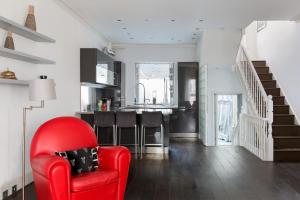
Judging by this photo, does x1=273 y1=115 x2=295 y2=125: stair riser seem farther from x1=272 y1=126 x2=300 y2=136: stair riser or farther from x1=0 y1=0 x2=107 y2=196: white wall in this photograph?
x1=0 y1=0 x2=107 y2=196: white wall

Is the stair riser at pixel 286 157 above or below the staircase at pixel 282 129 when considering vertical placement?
below

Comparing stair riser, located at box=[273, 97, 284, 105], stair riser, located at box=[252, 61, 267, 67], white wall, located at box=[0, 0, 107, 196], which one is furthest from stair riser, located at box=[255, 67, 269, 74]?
white wall, located at box=[0, 0, 107, 196]

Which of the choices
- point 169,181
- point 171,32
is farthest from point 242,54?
point 169,181

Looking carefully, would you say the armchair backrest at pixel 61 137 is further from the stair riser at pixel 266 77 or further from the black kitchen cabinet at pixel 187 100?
the stair riser at pixel 266 77

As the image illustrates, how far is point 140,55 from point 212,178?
576 cm

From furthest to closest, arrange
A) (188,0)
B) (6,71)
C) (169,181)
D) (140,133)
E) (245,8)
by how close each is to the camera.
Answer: (140,133) → (245,8) → (188,0) → (169,181) → (6,71)

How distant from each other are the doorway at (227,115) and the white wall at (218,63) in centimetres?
81

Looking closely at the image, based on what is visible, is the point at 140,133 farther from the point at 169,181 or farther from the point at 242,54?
the point at 242,54

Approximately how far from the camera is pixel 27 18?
3.81 meters

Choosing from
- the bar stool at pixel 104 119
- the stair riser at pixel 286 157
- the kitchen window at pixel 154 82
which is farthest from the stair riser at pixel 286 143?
the kitchen window at pixel 154 82

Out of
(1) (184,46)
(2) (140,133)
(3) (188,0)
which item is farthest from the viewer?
(1) (184,46)

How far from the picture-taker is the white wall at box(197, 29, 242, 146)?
290 inches

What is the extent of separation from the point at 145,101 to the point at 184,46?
87.1 inches

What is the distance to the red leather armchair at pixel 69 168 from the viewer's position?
2.68 metres
